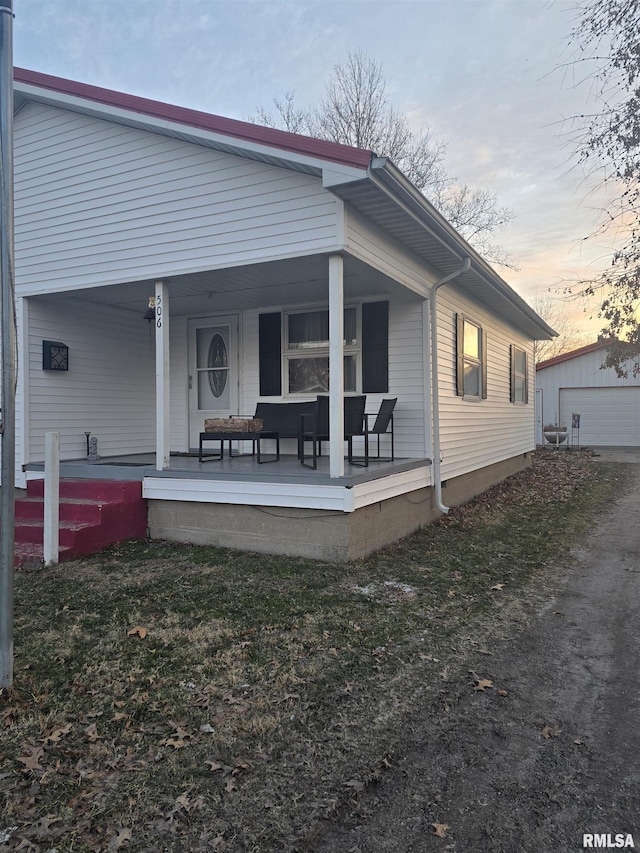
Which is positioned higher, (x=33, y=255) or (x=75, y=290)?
(x=33, y=255)

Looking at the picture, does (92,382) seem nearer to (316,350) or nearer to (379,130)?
(316,350)

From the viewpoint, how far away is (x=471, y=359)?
8.81 meters

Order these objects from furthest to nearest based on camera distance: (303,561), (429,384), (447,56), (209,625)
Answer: (447,56) → (429,384) → (303,561) → (209,625)

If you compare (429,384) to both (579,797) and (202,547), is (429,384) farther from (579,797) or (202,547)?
(579,797)

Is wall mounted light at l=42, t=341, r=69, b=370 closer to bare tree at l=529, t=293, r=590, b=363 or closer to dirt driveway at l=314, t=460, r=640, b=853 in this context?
dirt driveway at l=314, t=460, r=640, b=853

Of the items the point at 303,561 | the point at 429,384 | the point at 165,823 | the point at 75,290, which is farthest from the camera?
the point at 429,384

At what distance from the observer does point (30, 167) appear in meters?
6.71

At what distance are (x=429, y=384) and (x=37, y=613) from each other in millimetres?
4829

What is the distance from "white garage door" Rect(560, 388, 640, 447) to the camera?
2003 centimetres

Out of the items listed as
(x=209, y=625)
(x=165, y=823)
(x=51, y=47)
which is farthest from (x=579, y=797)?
(x=51, y=47)

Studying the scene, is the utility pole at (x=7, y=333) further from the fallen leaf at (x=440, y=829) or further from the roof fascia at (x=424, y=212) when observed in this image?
the roof fascia at (x=424, y=212)

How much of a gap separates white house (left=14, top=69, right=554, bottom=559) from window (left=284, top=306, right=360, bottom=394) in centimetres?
3

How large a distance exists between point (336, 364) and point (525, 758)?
3373 mm

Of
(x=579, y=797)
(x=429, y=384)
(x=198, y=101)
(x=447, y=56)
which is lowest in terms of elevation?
(x=579, y=797)
